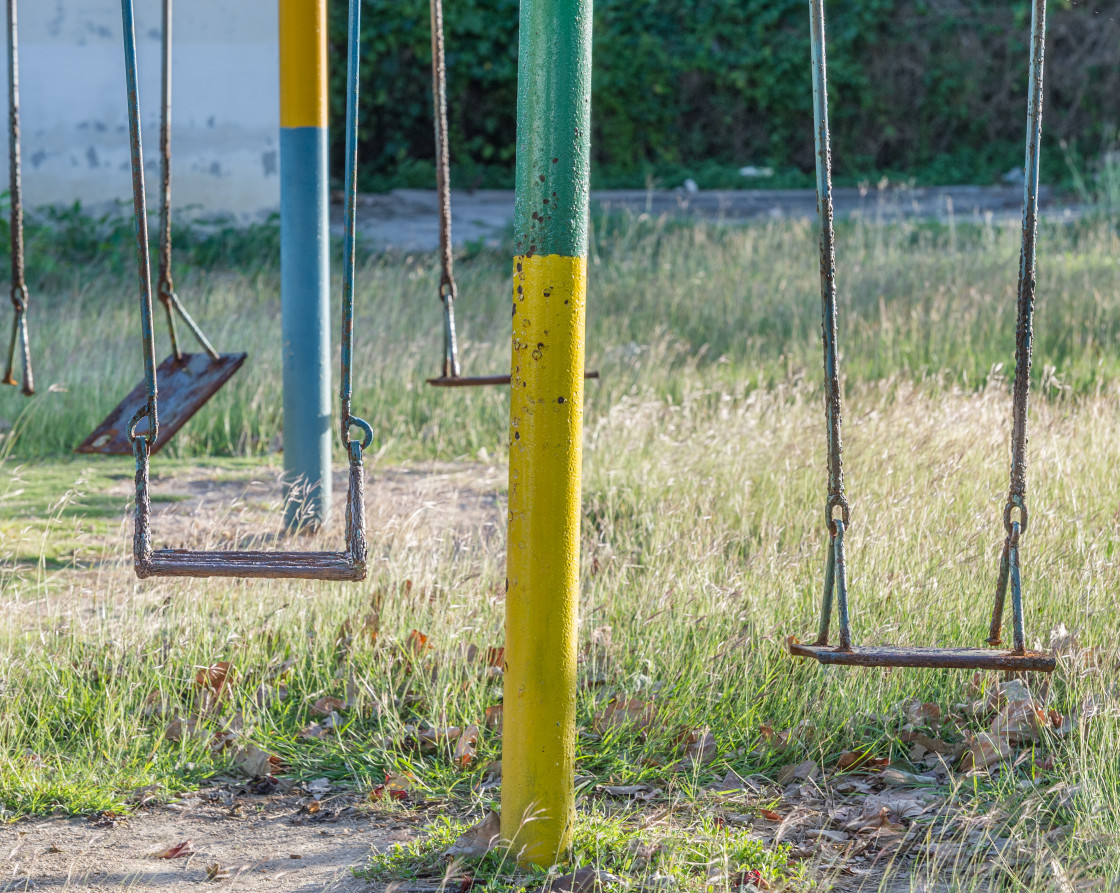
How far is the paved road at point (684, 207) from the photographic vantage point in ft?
38.1

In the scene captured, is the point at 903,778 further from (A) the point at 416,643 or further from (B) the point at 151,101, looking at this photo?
(B) the point at 151,101

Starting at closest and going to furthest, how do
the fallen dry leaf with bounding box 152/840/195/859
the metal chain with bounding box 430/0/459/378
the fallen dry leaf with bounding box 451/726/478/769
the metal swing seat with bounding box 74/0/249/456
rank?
1. the fallen dry leaf with bounding box 152/840/195/859
2. the fallen dry leaf with bounding box 451/726/478/769
3. the metal chain with bounding box 430/0/459/378
4. the metal swing seat with bounding box 74/0/249/456

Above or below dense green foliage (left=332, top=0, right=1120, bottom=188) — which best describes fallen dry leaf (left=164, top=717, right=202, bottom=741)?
below

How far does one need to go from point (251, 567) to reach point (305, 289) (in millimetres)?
2219

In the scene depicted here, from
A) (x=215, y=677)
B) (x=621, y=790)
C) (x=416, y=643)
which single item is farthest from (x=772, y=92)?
(x=621, y=790)

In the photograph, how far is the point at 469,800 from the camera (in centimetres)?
268

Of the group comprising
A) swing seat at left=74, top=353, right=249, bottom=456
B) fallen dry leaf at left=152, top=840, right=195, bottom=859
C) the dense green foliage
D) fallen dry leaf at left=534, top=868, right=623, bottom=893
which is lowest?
fallen dry leaf at left=152, top=840, right=195, bottom=859

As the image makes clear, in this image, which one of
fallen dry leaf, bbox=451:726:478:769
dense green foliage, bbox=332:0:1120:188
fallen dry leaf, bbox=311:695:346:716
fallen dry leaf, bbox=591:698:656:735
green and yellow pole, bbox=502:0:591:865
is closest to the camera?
green and yellow pole, bbox=502:0:591:865

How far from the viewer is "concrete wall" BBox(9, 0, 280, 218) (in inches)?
428

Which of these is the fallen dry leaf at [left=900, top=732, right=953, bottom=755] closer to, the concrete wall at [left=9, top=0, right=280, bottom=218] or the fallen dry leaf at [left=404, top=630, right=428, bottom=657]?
the fallen dry leaf at [left=404, top=630, right=428, bottom=657]

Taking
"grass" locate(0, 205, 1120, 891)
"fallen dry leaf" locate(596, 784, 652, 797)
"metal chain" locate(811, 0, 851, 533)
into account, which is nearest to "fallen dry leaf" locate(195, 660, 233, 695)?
"grass" locate(0, 205, 1120, 891)

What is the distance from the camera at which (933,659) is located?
7.18 feet

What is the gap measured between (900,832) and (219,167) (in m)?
10.5

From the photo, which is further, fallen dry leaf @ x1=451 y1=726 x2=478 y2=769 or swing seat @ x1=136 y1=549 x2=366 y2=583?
fallen dry leaf @ x1=451 y1=726 x2=478 y2=769
